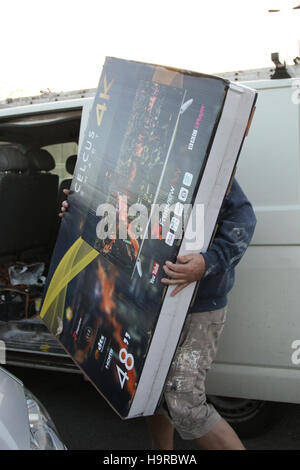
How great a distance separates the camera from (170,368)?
192 cm

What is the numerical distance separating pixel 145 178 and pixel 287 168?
2.92 feet

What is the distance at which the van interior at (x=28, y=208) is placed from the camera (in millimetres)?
3613

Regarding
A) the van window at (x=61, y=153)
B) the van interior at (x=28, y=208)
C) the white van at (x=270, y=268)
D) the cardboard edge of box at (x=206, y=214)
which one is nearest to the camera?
the cardboard edge of box at (x=206, y=214)

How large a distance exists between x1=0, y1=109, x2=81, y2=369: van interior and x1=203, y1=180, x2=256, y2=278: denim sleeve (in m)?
1.76

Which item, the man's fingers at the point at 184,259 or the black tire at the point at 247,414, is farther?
the black tire at the point at 247,414

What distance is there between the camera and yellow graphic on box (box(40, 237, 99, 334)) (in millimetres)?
2305

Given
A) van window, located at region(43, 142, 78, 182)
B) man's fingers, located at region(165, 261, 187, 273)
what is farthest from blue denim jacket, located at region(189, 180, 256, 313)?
van window, located at region(43, 142, 78, 182)

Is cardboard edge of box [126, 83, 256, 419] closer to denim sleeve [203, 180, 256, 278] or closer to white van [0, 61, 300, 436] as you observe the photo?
denim sleeve [203, 180, 256, 278]

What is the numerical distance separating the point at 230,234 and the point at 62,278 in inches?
37.0

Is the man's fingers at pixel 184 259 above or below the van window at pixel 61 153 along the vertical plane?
above

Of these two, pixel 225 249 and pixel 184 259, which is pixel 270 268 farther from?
pixel 184 259

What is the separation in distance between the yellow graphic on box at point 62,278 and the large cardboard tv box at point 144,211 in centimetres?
2

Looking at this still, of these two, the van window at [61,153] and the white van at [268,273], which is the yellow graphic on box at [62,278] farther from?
the van window at [61,153]

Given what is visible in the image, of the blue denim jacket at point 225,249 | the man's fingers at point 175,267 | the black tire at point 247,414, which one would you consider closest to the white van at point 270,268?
the black tire at point 247,414
